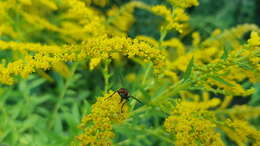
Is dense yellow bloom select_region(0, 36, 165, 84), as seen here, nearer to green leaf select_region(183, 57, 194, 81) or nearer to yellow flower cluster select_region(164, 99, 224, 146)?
green leaf select_region(183, 57, 194, 81)

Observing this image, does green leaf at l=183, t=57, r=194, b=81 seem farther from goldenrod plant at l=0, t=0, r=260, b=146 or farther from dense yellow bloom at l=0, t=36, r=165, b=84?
dense yellow bloom at l=0, t=36, r=165, b=84

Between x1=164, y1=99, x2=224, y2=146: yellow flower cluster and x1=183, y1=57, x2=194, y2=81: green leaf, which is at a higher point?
x1=183, y1=57, x2=194, y2=81: green leaf

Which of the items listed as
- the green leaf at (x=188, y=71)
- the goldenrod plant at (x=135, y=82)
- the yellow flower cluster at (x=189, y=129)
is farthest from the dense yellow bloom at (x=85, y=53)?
the yellow flower cluster at (x=189, y=129)

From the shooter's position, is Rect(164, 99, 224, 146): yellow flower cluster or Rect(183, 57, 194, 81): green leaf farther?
Rect(183, 57, 194, 81): green leaf

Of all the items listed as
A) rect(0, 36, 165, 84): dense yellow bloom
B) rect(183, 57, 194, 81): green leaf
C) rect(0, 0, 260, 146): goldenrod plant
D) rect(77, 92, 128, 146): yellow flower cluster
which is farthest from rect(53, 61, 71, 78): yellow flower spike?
rect(77, 92, 128, 146): yellow flower cluster

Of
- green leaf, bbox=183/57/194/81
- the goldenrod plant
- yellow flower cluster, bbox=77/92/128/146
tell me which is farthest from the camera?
green leaf, bbox=183/57/194/81

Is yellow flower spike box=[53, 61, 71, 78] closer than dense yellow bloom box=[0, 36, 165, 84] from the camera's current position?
No

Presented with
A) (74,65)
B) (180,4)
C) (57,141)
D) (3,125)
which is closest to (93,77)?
(74,65)

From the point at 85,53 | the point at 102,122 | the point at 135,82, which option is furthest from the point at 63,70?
the point at 102,122

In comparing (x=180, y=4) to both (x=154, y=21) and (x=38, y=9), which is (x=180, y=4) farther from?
(x=154, y=21)

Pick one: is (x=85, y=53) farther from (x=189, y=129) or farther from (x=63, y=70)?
(x=63, y=70)

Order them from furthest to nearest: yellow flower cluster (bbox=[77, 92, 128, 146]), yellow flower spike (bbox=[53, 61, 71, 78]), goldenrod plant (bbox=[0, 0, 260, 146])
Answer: yellow flower spike (bbox=[53, 61, 71, 78]) < goldenrod plant (bbox=[0, 0, 260, 146]) < yellow flower cluster (bbox=[77, 92, 128, 146])
